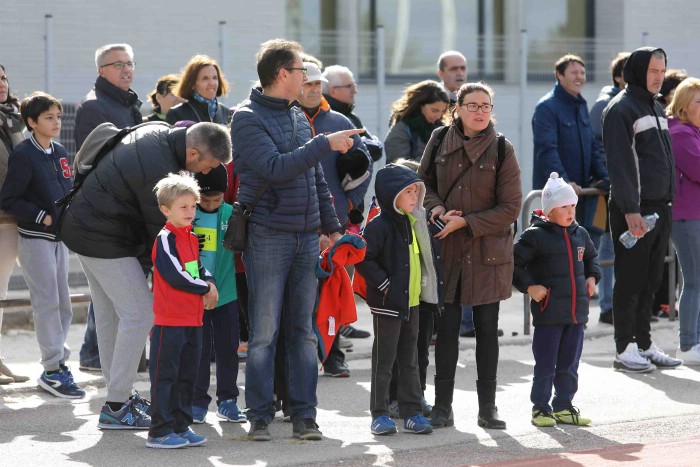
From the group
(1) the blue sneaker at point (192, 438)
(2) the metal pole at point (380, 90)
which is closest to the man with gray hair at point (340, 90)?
(1) the blue sneaker at point (192, 438)

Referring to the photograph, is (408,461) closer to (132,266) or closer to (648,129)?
(132,266)

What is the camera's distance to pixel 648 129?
8.95 metres

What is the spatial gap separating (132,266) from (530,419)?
2.40 m

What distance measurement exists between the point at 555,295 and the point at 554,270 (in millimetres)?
140

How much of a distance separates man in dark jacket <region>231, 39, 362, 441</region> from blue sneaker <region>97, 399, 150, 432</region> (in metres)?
0.66

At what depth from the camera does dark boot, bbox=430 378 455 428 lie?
734cm

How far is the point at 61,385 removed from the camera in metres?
8.20

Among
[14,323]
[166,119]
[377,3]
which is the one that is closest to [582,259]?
[166,119]

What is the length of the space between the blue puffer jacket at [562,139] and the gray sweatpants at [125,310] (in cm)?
423

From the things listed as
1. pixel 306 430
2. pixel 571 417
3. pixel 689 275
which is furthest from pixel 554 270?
pixel 689 275

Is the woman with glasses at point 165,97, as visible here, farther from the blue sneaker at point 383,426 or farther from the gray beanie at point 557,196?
the blue sneaker at point 383,426

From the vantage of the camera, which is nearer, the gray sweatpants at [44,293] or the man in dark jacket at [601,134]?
the gray sweatpants at [44,293]

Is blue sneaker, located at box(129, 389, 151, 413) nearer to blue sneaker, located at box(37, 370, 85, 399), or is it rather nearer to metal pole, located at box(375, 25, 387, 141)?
blue sneaker, located at box(37, 370, 85, 399)

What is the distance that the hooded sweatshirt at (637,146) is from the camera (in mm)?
8906
